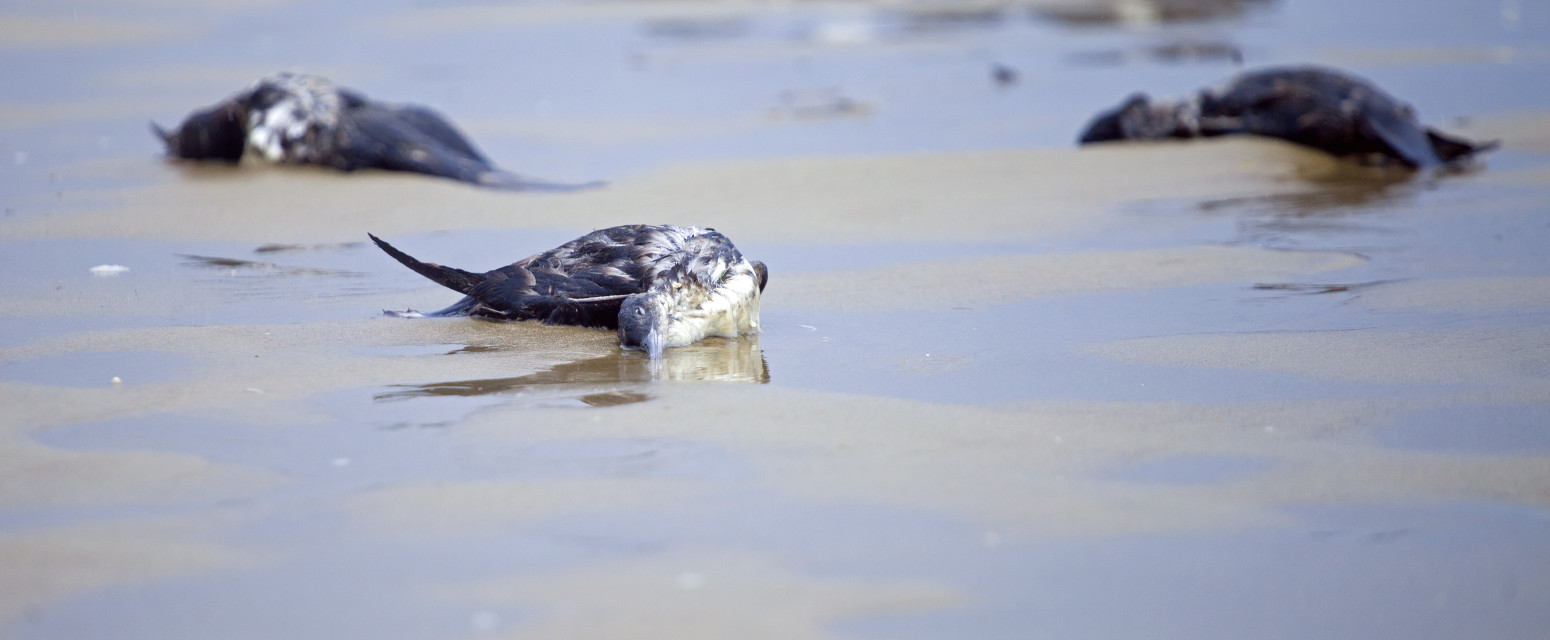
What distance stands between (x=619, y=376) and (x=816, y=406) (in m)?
0.57

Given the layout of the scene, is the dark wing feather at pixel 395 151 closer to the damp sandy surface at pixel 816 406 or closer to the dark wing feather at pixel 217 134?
the damp sandy surface at pixel 816 406

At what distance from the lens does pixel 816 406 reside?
10.9 ft

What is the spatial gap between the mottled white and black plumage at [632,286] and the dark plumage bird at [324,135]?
2.75 metres

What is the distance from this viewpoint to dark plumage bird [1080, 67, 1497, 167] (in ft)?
25.0

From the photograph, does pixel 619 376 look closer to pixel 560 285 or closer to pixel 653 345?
pixel 653 345

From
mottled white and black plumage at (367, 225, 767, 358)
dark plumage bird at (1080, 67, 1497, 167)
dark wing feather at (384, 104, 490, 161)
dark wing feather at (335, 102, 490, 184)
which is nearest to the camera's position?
mottled white and black plumage at (367, 225, 767, 358)

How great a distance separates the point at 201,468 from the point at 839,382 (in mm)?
1525

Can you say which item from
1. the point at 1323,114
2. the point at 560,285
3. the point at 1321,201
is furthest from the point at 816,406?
the point at 1323,114

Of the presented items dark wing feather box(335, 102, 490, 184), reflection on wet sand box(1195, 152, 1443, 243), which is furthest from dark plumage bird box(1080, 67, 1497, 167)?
dark wing feather box(335, 102, 490, 184)

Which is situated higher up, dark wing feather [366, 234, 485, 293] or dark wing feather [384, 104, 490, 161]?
dark wing feather [384, 104, 490, 161]

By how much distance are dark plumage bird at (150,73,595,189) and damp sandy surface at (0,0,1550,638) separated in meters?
0.15

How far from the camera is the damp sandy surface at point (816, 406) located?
2.32 meters

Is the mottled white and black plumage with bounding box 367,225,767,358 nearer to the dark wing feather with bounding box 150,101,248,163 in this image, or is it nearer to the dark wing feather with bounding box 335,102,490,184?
the dark wing feather with bounding box 335,102,490,184

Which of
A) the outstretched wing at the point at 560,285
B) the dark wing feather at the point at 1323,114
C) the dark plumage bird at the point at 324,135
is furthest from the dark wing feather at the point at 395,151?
the dark wing feather at the point at 1323,114
